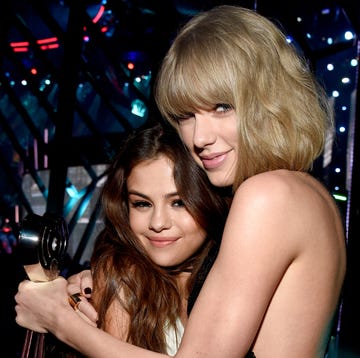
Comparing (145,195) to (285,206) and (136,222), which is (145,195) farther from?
(285,206)

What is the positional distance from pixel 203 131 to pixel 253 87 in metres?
0.20

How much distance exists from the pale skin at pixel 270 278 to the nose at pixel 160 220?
2.02ft

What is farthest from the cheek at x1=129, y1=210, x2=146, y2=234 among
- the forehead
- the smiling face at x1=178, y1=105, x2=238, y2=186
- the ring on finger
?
the smiling face at x1=178, y1=105, x2=238, y2=186

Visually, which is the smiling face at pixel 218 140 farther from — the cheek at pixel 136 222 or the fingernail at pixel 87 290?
the fingernail at pixel 87 290

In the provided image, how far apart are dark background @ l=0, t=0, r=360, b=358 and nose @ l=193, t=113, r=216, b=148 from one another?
152 cm

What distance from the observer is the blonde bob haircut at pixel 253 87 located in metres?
1.37

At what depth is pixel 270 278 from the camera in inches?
47.8

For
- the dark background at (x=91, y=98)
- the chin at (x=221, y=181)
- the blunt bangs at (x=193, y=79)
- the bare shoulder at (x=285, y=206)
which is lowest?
the dark background at (x=91, y=98)

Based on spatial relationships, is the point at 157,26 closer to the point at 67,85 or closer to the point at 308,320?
the point at 67,85

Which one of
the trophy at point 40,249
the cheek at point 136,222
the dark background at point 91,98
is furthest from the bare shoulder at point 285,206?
the dark background at point 91,98

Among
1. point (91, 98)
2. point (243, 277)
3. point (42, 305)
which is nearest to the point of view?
point (243, 277)

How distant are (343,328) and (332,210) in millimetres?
3217

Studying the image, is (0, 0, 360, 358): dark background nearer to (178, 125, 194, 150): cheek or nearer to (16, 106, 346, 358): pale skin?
(178, 125, 194, 150): cheek

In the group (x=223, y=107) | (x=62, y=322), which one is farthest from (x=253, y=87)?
(x=62, y=322)
